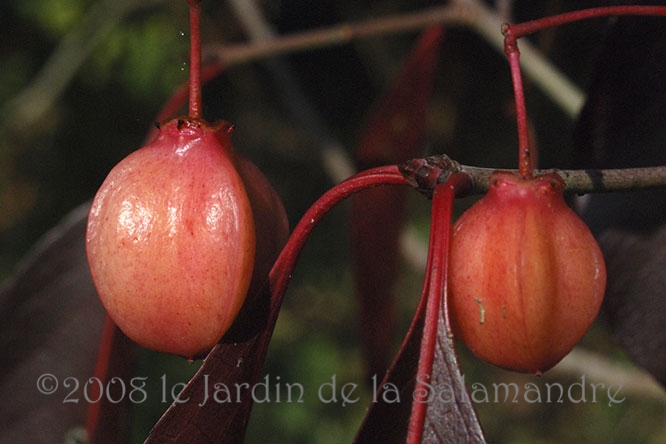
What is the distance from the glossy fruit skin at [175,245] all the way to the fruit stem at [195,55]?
1.3 inches

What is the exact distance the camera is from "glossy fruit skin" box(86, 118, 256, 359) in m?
0.44

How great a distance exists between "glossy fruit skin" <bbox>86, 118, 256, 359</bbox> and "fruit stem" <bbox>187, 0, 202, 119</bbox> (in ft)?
0.11

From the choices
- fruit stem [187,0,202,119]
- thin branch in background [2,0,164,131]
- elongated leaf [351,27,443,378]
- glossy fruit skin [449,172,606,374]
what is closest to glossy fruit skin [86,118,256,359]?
fruit stem [187,0,202,119]

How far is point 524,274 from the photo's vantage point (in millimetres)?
447

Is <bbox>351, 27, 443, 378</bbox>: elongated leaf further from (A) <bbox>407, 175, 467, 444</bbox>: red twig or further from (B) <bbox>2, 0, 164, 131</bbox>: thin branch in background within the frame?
(B) <bbox>2, 0, 164, 131</bbox>: thin branch in background

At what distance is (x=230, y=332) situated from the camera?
19.9 inches

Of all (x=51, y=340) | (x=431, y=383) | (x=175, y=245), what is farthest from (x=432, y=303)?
(x=51, y=340)

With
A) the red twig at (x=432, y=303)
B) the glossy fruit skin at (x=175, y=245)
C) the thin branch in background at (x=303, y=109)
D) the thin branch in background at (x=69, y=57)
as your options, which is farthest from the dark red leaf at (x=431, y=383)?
the thin branch in background at (x=69, y=57)

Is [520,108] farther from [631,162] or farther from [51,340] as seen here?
[51,340]

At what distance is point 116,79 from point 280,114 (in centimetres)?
35

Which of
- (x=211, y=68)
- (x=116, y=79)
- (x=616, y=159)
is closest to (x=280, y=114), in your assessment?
(x=116, y=79)

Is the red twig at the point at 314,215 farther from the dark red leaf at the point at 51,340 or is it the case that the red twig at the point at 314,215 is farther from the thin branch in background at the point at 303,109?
the thin branch in background at the point at 303,109

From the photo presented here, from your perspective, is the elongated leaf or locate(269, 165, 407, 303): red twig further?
the elongated leaf

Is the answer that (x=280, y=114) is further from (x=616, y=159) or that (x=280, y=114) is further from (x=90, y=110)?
(x=616, y=159)
